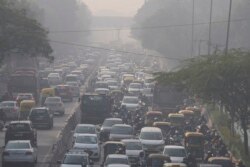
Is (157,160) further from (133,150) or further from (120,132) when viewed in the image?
(120,132)

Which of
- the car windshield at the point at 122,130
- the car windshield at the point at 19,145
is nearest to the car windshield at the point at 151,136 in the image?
the car windshield at the point at 122,130

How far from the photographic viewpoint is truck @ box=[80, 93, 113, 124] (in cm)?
5812

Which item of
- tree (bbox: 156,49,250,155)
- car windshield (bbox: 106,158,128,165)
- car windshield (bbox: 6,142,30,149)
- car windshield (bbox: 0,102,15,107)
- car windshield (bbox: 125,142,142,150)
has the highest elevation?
tree (bbox: 156,49,250,155)

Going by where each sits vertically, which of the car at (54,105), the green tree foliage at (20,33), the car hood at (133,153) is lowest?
the car at (54,105)

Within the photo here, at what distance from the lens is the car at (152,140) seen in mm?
44656

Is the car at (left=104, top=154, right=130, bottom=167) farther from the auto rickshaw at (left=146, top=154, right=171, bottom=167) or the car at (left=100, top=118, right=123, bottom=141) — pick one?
the car at (left=100, top=118, right=123, bottom=141)

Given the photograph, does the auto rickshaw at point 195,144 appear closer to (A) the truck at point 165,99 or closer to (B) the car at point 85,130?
(B) the car at point 85,130

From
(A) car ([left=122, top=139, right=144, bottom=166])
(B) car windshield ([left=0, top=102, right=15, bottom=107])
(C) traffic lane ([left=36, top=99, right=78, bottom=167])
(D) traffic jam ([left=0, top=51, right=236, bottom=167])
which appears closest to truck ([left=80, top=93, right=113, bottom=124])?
(D) traffic jam ([left=0, top=51, right=236, bottom=167])

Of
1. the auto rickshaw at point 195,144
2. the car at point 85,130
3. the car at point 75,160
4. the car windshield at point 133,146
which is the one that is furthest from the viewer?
the car at point 85,130

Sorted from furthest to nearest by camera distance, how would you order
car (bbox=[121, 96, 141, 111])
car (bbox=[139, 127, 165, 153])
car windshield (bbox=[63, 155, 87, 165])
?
car (bbox=[121, 96, 141, 111]), car (bbox=[139, 127, 165, 153]), car windshield (bbox=[63, 155, 87, 165])

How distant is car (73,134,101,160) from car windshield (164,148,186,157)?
3.07 meters

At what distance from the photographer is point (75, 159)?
3616 centimetres

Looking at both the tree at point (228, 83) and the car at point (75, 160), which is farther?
the tree at point (228, 83)

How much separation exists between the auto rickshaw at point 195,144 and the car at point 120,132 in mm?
2881
